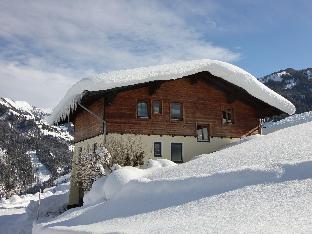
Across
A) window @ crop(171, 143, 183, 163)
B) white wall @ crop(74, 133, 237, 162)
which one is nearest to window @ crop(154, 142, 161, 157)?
white wall @ crop(74, 133, 237, 162)

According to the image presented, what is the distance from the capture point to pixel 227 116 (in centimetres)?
2736

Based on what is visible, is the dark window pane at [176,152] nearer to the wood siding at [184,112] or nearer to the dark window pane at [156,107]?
the wood siding at [184,112]

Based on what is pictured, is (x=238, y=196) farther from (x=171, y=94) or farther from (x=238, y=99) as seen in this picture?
(x=238, y=99)

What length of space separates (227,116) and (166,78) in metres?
5.55

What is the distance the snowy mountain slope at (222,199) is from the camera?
8.39 m

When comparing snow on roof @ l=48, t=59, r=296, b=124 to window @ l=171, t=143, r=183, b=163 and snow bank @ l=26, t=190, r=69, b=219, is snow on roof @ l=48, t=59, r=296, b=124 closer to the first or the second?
window @ l=171, t=143, r=183, b=163

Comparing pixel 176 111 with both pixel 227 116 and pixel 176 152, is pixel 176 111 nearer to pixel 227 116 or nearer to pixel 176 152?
pixel 176 152

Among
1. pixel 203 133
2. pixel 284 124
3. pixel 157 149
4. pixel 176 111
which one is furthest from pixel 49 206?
pixel 284 124

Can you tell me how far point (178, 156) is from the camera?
25.1 meters

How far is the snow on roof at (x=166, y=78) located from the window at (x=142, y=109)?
5.90ft

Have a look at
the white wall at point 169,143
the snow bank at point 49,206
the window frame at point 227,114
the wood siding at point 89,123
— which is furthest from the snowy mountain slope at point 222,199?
the snow bank at point 49,206

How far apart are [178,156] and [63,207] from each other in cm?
807

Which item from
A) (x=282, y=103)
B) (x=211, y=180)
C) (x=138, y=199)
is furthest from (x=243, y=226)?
(x=282, y=103)

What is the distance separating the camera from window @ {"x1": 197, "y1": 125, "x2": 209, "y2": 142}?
26250mm
